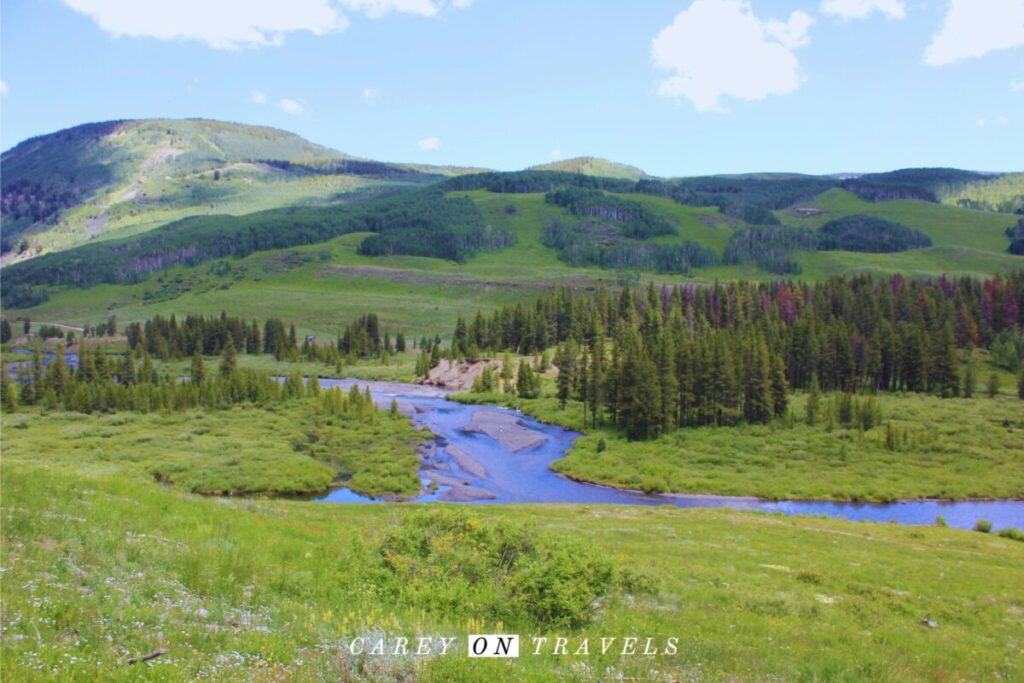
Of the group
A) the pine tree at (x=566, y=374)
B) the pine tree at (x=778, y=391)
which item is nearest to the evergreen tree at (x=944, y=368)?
the pine tree at (x=778, y=391)

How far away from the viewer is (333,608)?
15164 millimetres

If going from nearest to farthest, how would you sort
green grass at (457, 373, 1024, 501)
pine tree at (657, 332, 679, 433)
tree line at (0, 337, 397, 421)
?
green grass at (457, 373, 1024, 501) < pine tree at (657, 332, 679, 433) < tree line at (0, 337, 397, 421)

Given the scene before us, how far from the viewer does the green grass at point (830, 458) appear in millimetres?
66000

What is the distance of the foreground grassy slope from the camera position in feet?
34.7

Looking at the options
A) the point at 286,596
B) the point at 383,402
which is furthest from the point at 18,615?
the point at 383,402

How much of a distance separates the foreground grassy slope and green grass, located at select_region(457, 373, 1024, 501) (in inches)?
1363

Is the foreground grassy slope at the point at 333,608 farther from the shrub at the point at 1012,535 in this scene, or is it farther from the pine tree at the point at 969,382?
the pine tree at the point at 969,382

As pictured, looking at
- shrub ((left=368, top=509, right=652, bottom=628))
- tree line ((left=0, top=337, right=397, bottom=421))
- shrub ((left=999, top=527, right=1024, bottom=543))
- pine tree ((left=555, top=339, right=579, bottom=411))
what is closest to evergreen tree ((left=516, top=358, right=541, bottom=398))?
pine tree ((left=555, top=339, right=579, bottom=411))

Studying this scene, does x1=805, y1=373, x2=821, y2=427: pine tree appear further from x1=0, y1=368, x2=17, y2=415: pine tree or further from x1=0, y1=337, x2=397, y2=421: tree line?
x1=0, y1=368, x2=17, y2=415: pine tree

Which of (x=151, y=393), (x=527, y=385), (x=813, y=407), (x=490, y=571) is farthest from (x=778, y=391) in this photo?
(x=151, y=393)

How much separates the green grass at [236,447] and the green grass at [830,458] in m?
21.1

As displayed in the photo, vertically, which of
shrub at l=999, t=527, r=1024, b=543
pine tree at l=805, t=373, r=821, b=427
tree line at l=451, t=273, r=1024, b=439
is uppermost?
tree line at l=451, t=273, r=1024, b=439

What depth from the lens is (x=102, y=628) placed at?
10.6 meters

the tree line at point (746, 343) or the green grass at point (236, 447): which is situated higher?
the tree line at point (746, 343)
